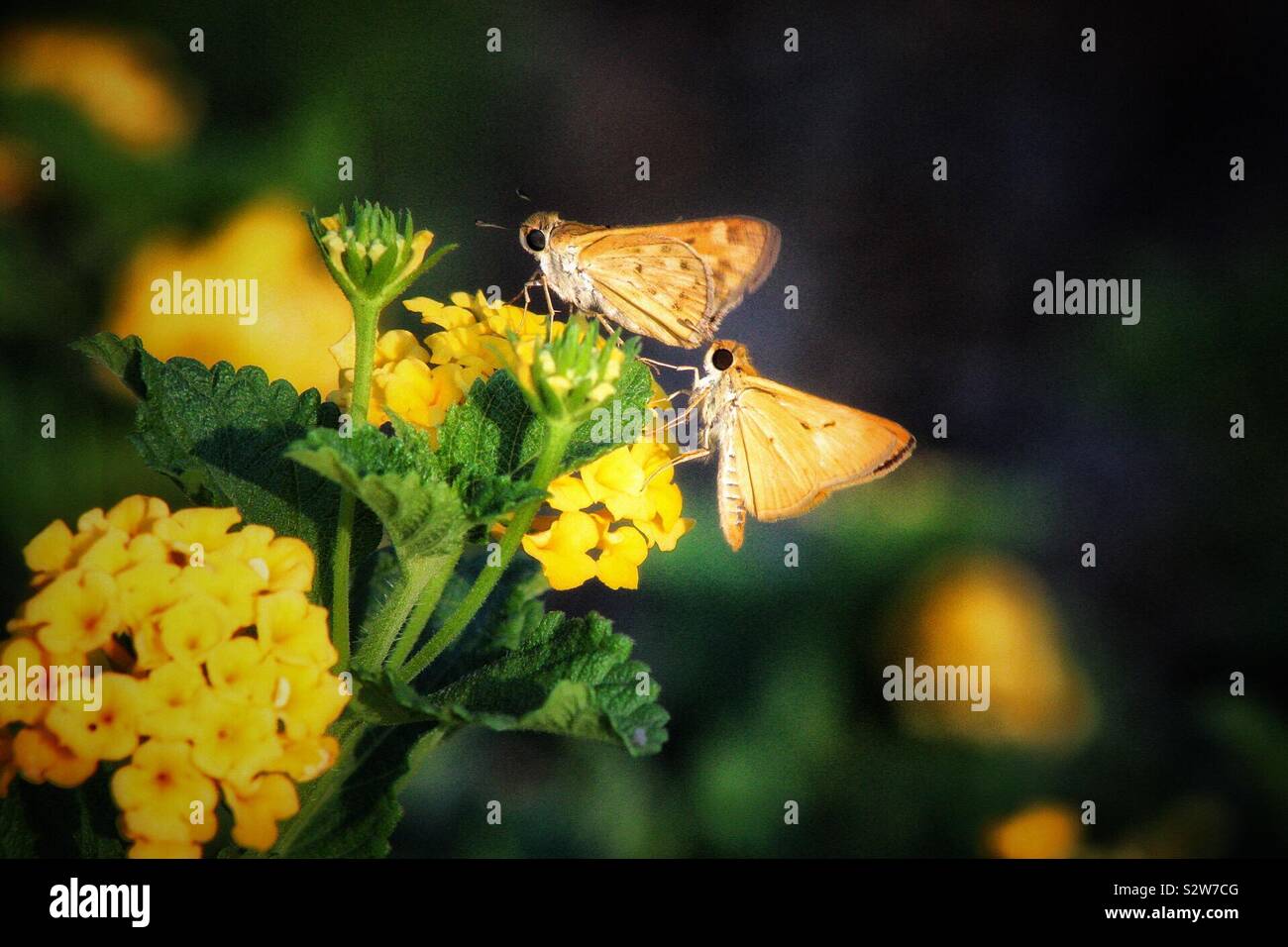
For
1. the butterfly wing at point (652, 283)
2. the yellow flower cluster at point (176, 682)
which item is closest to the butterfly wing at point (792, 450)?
the butterfly wing at point (652, 283)

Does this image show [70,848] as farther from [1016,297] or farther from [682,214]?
[1016,297]

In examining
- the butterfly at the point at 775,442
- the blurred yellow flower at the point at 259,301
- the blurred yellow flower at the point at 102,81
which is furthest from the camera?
the blurred yellow flower at the point at 102,81

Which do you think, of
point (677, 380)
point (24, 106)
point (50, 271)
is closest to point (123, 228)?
point (50, 271)

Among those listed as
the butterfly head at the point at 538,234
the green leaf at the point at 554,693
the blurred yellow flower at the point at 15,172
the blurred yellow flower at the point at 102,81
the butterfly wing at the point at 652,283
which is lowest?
the green leaf at the point at 554,693

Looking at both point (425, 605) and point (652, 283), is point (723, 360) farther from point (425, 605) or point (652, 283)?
point (425, 605)

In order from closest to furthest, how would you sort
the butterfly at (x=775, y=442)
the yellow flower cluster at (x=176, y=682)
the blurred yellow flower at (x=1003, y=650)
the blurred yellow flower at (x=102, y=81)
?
the yellow flower cluster at (x=176, y=682) < the butterfly at (x=775, y=442) < the blurred yellow flower at (x=102, y=81) < the blurred yellow flower at (x=1003, y=650)

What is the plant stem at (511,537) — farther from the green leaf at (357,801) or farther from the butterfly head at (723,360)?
the butterfly head at (723,360)

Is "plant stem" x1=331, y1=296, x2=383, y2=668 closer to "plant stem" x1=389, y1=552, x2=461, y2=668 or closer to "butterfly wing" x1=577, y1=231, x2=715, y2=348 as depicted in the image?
"plant stem" x1=389, y1=552, x2=461, y2=668

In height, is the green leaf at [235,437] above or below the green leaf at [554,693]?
above
